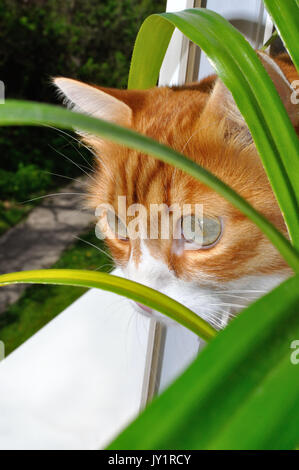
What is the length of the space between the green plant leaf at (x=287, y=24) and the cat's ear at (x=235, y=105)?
0.31 feet

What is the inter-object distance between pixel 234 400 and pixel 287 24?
29 centimetres

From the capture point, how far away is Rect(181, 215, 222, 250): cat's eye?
0.61 m

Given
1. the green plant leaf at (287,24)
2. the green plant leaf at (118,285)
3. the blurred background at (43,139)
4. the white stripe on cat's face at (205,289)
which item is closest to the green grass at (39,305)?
the blurred background at (43,139)

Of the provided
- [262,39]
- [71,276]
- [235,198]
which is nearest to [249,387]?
[235,198]

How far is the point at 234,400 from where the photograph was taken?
0.19 meters

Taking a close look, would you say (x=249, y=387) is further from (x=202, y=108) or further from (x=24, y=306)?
(x=24, y=306)

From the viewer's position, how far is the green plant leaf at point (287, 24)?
1.16ft

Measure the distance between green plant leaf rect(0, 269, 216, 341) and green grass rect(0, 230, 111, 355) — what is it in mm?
1572

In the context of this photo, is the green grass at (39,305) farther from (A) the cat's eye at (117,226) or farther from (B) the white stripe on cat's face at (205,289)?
(B) the white stripe on cat's face at (205,289)

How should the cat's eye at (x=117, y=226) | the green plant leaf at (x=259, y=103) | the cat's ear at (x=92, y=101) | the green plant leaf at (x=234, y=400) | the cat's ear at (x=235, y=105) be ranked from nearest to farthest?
the green plant leaf at (x=234, y=400), the green plant leaf at (x=259, y=103), the cat's ear at (x=235, y=105), the cat's ear at (x=92, y=101), the cat's eye at (x=117, y=226)

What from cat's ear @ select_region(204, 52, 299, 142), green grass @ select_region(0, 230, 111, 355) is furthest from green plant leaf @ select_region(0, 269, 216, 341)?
green grass @ select_region(0, 230, 111, 355)

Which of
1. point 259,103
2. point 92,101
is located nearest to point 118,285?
point 259,103

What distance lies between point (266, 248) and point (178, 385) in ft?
1.43
